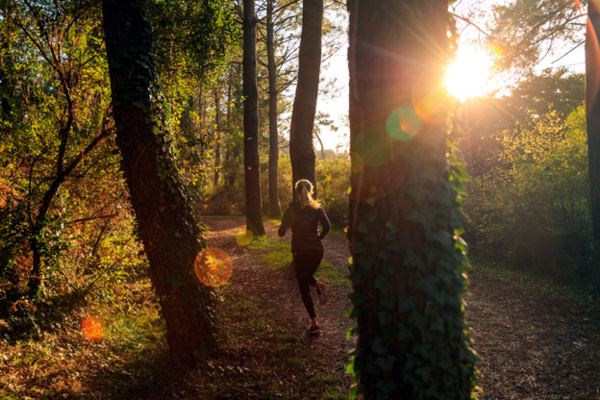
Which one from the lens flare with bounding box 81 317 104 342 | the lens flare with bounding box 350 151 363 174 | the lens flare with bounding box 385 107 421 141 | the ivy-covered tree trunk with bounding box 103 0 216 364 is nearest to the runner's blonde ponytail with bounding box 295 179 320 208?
the ivy-covered tree trunk with bounding box 103 0 216 364

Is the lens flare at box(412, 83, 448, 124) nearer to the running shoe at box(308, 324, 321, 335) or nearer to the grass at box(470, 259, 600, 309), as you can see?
the running shoe at box(308, 324, 321, 335)

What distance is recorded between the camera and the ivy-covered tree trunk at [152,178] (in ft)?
13.1

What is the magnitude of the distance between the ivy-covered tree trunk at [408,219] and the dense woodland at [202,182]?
11 millimetres

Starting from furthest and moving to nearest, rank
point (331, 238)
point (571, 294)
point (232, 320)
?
point (331, 238) → point (571, 294) → point (232, 320)

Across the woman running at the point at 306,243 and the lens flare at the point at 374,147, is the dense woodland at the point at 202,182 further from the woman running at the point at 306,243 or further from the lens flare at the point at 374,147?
the woman running at the point at 306,243

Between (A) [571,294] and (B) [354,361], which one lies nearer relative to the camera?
(B) [354,361]

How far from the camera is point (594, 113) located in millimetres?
7078

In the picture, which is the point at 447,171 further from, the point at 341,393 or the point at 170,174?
the point at 170,174

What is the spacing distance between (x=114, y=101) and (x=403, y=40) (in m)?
3.37

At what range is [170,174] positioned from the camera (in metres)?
4.11

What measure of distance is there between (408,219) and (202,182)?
20.6 ft

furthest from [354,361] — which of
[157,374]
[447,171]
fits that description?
[157,374]

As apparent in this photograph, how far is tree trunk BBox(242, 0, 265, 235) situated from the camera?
12125 millimetres

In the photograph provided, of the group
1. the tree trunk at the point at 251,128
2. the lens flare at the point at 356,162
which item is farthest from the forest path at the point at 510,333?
the tree trunk at the point at 251,128
